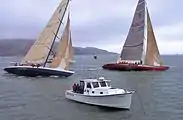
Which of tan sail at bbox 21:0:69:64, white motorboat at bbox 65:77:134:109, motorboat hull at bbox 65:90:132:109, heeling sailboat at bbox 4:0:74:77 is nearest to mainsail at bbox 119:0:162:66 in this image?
heeling sailboat at bbox 4:0:74:77

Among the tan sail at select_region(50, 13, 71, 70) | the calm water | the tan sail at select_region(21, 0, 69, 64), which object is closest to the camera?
the calm water

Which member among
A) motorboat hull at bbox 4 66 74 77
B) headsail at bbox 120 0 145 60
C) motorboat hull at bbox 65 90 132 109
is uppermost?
→ headsail at bbox 120 0 145 60

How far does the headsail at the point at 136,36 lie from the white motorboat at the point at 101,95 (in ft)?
204

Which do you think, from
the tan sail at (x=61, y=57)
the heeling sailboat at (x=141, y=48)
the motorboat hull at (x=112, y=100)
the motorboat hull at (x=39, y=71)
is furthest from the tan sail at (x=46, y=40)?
the motorboat hull at (x=112, y=100)

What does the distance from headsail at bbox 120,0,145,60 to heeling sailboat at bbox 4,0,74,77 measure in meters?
27.3

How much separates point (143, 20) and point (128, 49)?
9.43 metres

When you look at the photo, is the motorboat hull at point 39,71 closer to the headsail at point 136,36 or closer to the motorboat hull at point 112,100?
the motorboat hull at point 112,100

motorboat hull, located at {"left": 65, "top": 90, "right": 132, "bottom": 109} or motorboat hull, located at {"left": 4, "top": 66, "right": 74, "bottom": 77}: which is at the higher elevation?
motorboat hull, located at {"left": 4, "top": 66, "right": 74, "bottom": 77}

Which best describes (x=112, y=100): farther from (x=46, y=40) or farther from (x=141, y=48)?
(x=141, y=48)

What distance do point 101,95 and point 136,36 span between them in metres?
68.7

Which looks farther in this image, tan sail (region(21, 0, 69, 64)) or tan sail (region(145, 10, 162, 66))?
tan sail (region(145, 10, 162, 66))

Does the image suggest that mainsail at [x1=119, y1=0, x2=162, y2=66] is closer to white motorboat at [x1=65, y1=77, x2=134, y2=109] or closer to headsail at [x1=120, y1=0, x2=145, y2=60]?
headsail at [x1=120, y1=0, x2=145, y2=60]

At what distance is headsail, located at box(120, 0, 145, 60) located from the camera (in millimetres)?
100438

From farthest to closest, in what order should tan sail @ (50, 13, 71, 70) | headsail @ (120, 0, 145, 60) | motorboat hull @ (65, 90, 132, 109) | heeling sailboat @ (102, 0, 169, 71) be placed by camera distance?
headsail @ (120, 0, 145, 60), heeling sailboat @ (102, 0, 169, 71), tan sail @ (50, 13, 71, 70), motorboat hull @ (65, 90, 132, 109)
